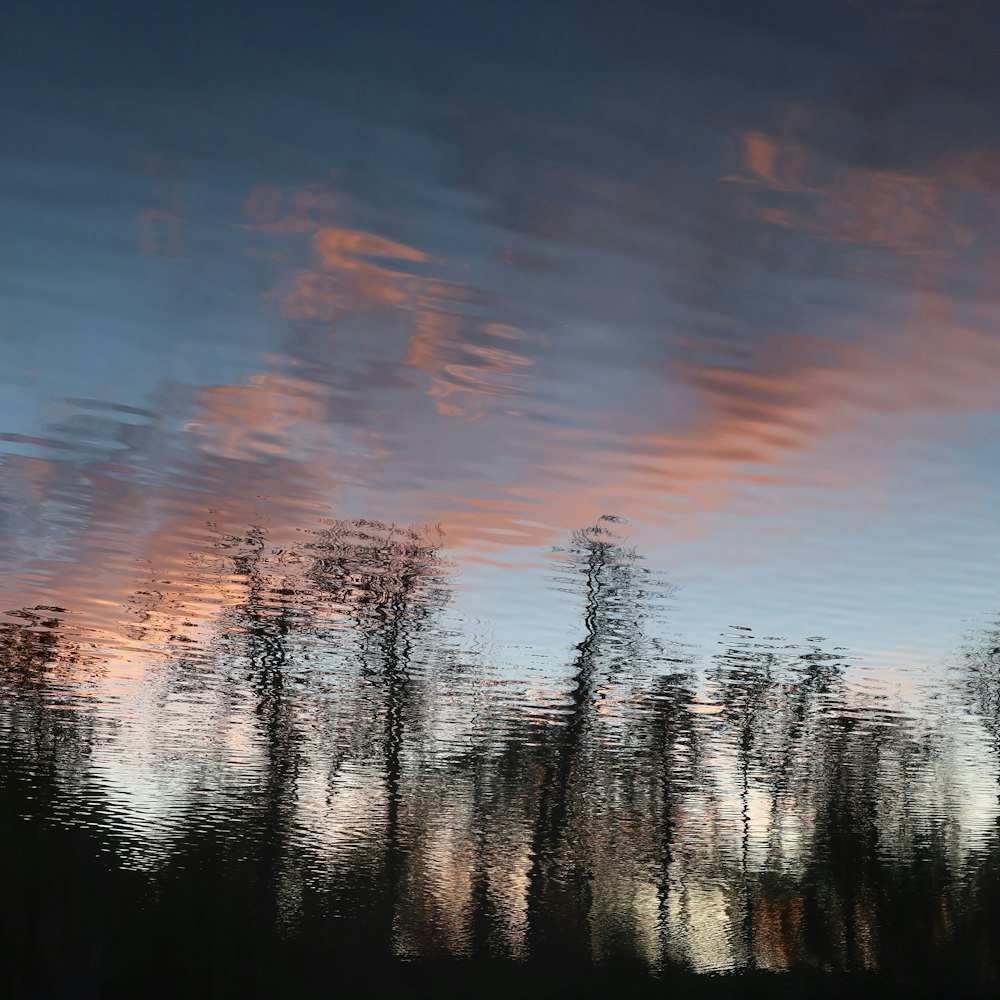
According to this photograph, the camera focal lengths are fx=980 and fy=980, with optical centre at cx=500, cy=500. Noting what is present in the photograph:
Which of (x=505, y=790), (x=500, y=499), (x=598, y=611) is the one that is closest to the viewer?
(x=500, y=499)

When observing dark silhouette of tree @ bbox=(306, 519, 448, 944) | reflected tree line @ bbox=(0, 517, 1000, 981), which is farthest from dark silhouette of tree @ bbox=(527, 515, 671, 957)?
dark silhouette of tree @ bbox=(306, 519, 448, 944)

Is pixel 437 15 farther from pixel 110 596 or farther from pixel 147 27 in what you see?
pixel 110 596

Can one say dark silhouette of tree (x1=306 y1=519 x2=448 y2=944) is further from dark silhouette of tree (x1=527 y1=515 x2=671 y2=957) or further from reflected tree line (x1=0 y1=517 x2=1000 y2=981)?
dark silhouette of tree (x1=527 y1=515 x2=671 y2=957)

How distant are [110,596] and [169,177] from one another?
457 cm

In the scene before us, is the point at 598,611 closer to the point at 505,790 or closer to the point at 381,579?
the point at 381,579

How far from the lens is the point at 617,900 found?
12539mm

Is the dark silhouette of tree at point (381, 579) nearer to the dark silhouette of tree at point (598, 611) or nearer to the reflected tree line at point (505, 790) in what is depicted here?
the reflected tree line at point (505, 790)

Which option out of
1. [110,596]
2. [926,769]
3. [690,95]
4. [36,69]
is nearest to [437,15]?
[690,95]

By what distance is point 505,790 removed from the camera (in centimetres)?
1193

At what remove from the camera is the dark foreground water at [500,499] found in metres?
7.10

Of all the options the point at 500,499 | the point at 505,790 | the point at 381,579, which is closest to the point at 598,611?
the point at 500,499

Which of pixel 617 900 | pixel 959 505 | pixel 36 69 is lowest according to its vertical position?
pixel 617 900

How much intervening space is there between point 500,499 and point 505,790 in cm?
405

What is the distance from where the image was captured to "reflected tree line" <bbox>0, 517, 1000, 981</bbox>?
10.2 meters
